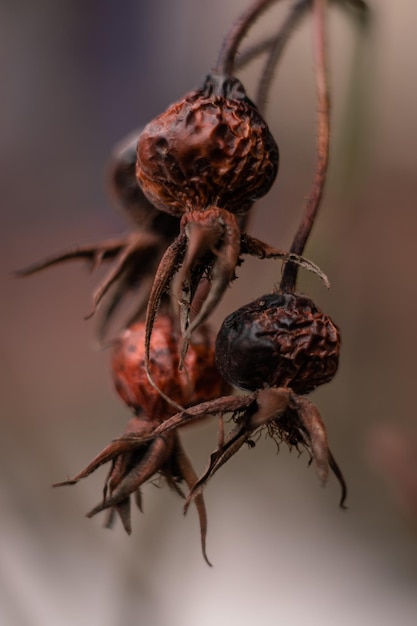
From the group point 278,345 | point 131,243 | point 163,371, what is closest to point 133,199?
point 131,243

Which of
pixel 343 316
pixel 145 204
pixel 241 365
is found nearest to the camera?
pixel 241 365

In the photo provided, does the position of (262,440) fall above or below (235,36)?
below

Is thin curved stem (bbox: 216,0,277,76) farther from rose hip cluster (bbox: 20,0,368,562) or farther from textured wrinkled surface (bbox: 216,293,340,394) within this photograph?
textured wrinkled surface (bbox: 216,293,340,394)

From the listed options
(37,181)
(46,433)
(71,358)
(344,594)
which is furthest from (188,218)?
(37,181)

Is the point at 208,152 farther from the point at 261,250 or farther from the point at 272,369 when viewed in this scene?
the point at 272,369

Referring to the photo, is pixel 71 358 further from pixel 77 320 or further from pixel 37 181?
pixel 37 181

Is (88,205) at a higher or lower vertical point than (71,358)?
higher
